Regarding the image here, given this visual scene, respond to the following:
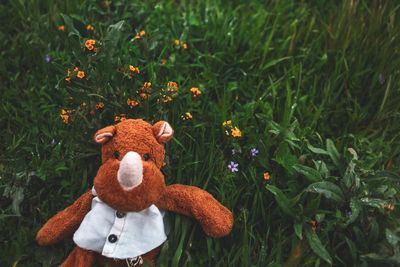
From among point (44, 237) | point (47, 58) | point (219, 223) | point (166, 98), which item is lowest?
point (44, 237)

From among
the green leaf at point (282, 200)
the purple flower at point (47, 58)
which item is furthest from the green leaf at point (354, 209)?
the purple flower at point (47, 58)

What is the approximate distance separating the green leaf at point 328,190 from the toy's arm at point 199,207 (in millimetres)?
355

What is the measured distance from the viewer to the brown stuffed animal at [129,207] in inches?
61.6

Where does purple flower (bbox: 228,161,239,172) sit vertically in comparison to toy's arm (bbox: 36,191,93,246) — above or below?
above

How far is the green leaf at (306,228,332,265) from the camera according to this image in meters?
1.79

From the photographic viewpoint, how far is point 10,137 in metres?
2.17

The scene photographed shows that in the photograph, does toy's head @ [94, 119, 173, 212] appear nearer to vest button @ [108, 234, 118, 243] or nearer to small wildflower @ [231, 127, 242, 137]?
vest button @ [108, 234, 118, 243]

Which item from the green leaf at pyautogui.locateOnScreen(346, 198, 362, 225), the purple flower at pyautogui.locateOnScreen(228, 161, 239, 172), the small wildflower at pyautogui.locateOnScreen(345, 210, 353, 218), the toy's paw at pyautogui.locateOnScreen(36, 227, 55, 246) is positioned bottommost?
the toy's paw at pyautogui.locateOnScreen(36, 227, 55, 246)

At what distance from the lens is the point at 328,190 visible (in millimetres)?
1902

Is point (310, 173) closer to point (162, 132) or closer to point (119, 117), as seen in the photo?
point (162, 132)

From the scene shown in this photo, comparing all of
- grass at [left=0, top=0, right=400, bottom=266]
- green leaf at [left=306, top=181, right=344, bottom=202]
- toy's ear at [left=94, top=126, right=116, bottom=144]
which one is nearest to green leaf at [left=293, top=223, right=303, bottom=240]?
grass at [left=0, top=0, right=400, bottom=266]

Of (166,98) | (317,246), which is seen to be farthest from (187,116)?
(317,246)

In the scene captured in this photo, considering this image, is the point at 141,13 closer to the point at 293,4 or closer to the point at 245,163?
the point at 293,4

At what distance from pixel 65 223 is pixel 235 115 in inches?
35.8
